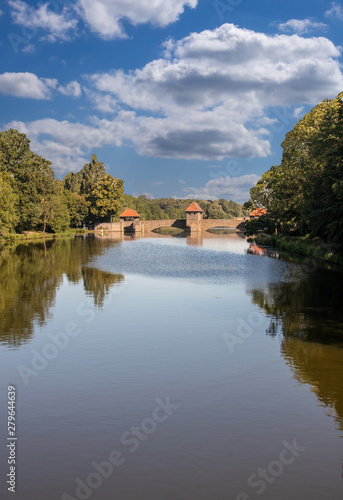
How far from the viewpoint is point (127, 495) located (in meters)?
6.48

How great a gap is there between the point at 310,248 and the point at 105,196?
88217 mm

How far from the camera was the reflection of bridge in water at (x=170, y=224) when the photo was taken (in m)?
131

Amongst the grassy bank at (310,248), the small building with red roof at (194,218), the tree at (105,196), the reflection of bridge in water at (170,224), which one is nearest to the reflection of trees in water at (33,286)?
the grassy bank at (310,248)

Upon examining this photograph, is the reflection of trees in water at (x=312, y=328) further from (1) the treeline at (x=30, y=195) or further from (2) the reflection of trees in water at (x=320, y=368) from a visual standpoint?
(1) the treeline at (x=30, y=195)

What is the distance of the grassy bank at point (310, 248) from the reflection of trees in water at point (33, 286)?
56.9 feet

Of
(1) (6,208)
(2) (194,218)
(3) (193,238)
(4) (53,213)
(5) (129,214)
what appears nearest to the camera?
(1) (6,208)

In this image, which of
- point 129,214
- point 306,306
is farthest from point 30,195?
point 306,306

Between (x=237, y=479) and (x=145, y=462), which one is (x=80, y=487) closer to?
(x=145, y=462)

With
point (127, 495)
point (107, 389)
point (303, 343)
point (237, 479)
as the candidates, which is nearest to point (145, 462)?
point (127, 495)

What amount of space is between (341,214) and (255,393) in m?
23.2

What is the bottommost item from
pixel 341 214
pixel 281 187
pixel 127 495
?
pixel 127 495

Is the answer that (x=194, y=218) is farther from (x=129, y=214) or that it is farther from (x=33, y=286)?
(x=33, y=286)

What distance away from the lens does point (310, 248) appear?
138ft

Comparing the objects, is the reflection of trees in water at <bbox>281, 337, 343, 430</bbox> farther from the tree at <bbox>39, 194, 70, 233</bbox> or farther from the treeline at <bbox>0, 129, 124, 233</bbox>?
the tree at <bbox>39, 194, 70, 233</bbox>
